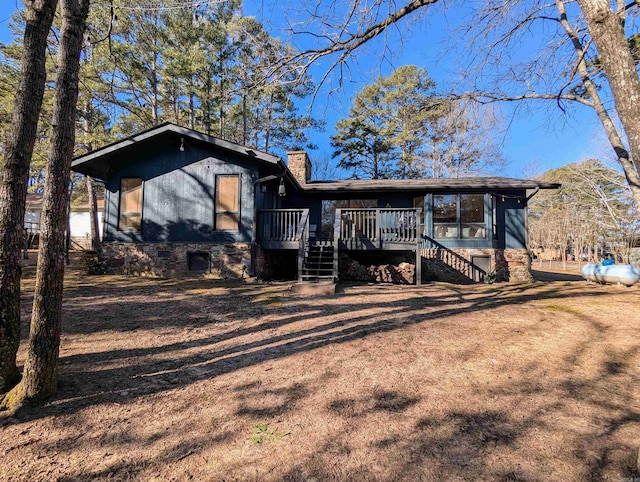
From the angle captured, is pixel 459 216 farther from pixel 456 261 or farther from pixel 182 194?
pixel 182 194

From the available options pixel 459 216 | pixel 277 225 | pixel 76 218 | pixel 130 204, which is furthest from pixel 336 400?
pixel 76 218

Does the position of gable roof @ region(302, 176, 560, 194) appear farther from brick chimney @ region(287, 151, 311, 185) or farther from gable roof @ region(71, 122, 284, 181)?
gable roof @ region(71, 122, 284, 181)

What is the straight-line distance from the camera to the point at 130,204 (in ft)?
32.3

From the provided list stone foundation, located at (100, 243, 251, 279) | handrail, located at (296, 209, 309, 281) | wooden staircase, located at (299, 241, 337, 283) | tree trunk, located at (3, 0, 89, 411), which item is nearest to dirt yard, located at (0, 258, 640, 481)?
tree trunk, located at (3, 0, 89, 411)

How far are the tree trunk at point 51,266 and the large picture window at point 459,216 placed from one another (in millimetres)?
10428

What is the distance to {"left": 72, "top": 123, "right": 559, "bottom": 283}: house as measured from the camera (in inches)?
360

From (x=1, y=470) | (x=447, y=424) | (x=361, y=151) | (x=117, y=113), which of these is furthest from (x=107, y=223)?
(x=361, y=151)

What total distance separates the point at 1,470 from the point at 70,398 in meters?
0.80

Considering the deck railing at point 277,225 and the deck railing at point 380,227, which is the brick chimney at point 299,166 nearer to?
the deck railing at point 380,227

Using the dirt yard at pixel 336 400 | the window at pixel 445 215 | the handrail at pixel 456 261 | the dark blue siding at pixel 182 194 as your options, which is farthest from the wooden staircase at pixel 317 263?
the window at pixel 445 215

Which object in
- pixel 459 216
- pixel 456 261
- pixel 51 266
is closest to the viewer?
pixel 51 266

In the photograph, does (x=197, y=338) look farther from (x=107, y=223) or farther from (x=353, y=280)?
(x=107, y=223)

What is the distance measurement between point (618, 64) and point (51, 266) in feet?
16.0

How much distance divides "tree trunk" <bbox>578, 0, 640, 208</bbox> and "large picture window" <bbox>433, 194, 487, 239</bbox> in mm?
8642
